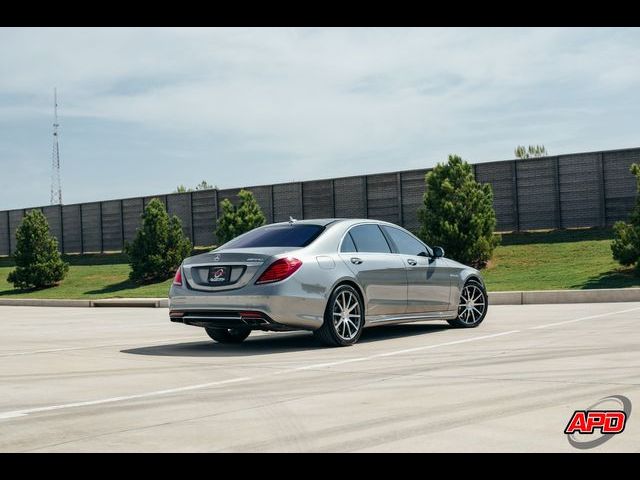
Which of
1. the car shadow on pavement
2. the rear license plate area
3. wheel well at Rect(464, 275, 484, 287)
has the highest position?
the rear license plate area

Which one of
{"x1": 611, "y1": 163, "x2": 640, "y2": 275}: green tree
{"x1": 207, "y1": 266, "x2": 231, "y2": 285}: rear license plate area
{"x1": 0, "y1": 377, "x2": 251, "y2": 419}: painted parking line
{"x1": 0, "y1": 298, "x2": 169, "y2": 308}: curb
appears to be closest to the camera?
{"x1": 0, "y1": 377, "x2": 251, "y2": 419}: painted parking line

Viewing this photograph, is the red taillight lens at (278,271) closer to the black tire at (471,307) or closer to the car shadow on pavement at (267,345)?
the car shadow on pavement at (267,345)

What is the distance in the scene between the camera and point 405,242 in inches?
486

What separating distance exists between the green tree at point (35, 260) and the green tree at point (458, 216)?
17871 mm

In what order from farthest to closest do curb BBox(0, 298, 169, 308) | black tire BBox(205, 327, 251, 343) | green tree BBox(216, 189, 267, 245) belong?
green tree BBox(216, 189, 267, 245)
curb BBox(0, 298, 169, 308)
black tire BBox(205, 327, 251, 343)

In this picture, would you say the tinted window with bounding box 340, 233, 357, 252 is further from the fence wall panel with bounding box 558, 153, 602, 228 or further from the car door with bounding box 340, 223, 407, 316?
the fence wall panel with bounding box 558, 153, 602, 228

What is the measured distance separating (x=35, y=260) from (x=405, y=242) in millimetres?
29128

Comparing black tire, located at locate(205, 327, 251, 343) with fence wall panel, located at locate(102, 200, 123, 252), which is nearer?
black tire, located at locate(205, 327, 251, 343)

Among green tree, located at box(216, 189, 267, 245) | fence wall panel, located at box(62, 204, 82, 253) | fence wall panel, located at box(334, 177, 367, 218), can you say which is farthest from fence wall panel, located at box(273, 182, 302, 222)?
fence wall panel, located at box(62, 204, 82, 253)

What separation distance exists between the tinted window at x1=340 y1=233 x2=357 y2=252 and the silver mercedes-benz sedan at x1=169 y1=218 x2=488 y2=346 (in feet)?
0.05

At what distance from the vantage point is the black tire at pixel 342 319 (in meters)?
10.5

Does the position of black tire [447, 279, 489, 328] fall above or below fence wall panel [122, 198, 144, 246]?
below

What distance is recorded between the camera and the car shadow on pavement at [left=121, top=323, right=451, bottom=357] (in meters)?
10.5

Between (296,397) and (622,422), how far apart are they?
96.9 inches
